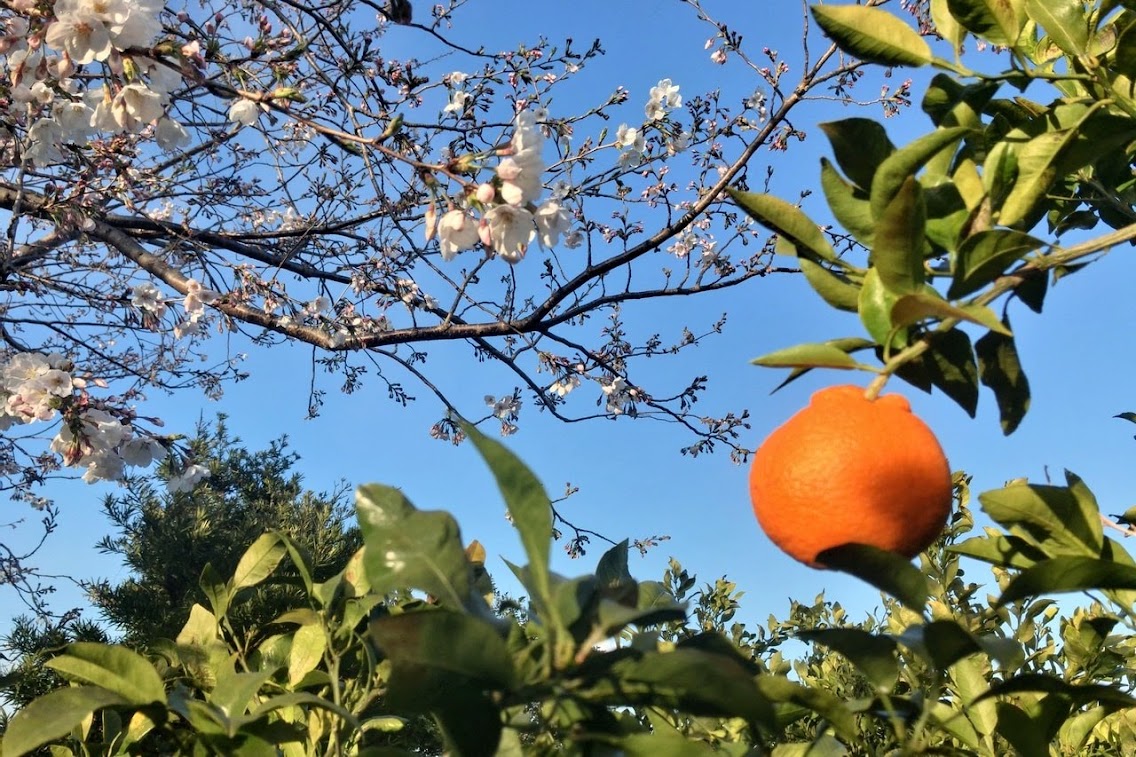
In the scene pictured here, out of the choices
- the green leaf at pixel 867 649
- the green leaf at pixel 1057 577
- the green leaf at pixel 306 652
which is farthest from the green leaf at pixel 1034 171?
the green leaf at pixel 306 652

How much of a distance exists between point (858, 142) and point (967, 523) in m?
1.42

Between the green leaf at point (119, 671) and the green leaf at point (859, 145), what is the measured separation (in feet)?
2.81

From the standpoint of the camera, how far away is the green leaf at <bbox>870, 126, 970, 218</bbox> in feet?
2.24

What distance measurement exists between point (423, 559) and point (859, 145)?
609mm

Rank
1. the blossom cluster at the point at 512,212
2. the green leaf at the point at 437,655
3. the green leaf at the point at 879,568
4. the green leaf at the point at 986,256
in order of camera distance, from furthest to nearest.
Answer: the blossom cluster at the point at 512,212, the green leaf at the point at 986,256, the green leaf at the point at 879,568, the green leaf at the point at 437,655

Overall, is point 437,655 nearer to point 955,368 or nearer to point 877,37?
point 955,368

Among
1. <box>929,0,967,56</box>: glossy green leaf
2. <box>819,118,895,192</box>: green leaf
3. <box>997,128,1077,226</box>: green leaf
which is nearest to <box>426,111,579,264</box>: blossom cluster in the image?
<box>929,0,967,56</box>: glossy green leaf

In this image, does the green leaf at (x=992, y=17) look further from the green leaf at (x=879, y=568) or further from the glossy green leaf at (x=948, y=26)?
the green leaf at (x=879, y=568)

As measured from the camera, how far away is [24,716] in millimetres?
634

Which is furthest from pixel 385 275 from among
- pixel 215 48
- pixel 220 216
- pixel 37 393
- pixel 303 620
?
pixel 303 620

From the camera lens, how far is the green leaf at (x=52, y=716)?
604mm

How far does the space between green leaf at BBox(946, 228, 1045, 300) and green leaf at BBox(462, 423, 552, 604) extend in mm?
455

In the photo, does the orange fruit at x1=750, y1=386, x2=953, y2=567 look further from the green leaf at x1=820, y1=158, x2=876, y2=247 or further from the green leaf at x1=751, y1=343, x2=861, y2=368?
the green leaf at x1=820, y1=158, x2=876, y2=247

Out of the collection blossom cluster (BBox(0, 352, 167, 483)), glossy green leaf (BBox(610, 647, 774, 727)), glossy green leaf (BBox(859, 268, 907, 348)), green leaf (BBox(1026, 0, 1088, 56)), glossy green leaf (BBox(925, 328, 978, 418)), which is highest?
blossom cluster (BBox(0, 352, 167, 483))
